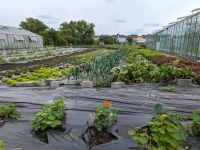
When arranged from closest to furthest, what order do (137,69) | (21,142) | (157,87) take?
(21,142) → (157,87) → (137,69)

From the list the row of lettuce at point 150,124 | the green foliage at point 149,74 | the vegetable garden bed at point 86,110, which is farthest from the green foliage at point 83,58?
the row of lettuce at point 150,124

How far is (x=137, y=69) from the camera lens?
24.9 feet

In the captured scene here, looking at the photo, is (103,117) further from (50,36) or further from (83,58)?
(50,36)

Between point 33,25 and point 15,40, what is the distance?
76.3 ft

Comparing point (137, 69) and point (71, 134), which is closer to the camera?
point (71, 134)

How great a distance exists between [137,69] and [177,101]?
2846mm

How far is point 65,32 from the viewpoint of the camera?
5325 cm

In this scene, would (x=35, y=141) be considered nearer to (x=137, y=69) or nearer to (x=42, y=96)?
(x=42, y=96)

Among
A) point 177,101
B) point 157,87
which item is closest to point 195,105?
point 177,101

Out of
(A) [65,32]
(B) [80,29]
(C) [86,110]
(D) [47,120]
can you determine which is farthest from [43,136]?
(B) [80,29]

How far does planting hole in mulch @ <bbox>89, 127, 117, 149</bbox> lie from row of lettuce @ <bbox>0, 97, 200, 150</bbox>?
2.3 inches

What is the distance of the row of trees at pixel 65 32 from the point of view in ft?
145

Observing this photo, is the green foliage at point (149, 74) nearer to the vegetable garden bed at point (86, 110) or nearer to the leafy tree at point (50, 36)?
the vegetable garden bed at point (86, 110)

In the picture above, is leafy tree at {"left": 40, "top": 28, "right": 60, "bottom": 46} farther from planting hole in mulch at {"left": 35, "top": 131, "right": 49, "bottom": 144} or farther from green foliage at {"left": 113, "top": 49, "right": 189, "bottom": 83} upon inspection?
planting hole in mulch at {"left": 35, "top": 131, "right": 49, "bottom": 144}
